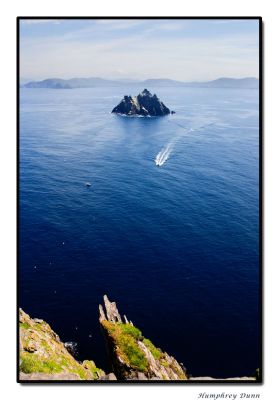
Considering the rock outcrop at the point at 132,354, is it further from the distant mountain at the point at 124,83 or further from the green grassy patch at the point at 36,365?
the distant mountain at the point at 124,83

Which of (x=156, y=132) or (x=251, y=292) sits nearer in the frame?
(x=251, y=292)

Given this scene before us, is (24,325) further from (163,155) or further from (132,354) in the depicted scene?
(163,155)

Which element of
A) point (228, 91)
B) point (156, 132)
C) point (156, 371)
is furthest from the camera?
point (156, 132)

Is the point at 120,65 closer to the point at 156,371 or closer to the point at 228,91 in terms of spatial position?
the point at 228,91
